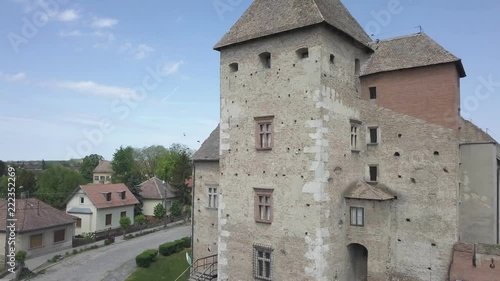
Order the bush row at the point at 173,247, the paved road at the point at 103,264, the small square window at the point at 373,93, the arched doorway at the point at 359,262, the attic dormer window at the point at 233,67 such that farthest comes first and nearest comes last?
the bush row at the point at 173,247, the paved road at the point at 103,264, the attic dormer window at the point at 233,67, the small square window at the point at 373,93, the arched doorway at the point at 359,262

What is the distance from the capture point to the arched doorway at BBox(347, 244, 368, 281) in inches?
860

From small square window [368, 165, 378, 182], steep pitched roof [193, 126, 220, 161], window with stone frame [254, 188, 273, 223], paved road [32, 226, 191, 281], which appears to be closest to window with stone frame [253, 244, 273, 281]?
window with stone frame [254, 188, 273, 223]

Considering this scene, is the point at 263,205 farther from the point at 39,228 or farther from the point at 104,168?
the point at 104,168

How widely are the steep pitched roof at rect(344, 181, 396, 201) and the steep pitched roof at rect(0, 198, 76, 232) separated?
30688 millimetres

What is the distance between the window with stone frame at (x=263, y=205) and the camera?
832 inches

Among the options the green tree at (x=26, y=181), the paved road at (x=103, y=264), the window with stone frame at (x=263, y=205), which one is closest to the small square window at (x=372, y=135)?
the window with stone frame at (x=263, y=205)

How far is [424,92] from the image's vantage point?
21.0m

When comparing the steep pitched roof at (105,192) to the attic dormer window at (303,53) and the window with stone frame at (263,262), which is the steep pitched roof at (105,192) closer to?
the window with stone frame at (263,262)

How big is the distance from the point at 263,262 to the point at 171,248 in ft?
53.8

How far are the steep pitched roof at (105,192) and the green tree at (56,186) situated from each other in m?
13.9

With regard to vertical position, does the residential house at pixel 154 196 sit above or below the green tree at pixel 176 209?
above

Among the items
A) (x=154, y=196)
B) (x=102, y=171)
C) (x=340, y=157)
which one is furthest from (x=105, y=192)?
(x=102, y=171)

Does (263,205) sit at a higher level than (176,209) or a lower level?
higher

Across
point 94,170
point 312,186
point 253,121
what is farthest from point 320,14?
point 94,170
